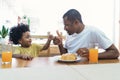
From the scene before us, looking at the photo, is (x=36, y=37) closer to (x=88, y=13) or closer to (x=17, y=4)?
(x=17, y=4)

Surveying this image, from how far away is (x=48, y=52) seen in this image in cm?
330

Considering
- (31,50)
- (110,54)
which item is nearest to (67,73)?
(110,54)

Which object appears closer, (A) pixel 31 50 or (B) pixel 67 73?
(B) pixel 67 73

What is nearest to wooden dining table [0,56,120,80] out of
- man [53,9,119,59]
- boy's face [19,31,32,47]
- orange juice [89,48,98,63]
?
orange juice [89,48,98,63]

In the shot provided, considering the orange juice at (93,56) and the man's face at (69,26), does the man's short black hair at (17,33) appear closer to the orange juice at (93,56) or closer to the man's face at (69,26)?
the man's face at (69,26)

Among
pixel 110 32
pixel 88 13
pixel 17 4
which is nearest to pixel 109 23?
pixel 110 32

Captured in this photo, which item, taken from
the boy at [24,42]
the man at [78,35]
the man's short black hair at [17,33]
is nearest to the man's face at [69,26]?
the man at [78,35]

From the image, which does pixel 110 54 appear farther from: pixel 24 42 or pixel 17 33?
pixel 17 33

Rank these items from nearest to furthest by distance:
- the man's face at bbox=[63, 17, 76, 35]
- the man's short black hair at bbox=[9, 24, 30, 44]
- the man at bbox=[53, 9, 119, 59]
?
the man at bbox=[53, 9, 119, 59], the man's face at bbox=[63, 17, 76, 35], the man's short black hair at bbox=[9, 24, 30, 44]

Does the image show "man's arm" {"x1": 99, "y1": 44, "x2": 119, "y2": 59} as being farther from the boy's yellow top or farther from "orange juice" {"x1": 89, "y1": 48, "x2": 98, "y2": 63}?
the boy's yellow top

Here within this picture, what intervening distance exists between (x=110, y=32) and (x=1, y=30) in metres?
2.01

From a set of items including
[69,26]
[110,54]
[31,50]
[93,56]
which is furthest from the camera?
[31,50]

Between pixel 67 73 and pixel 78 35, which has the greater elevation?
pixel 78 35

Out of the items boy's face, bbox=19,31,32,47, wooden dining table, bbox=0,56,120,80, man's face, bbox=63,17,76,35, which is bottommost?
wooden dining table, bbox=0,56,120,80
